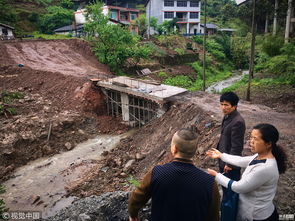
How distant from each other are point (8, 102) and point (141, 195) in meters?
18.0

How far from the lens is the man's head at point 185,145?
2492 mm

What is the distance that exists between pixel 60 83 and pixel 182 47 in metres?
21.3

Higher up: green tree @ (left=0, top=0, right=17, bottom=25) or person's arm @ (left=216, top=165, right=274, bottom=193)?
green tree @ (left=0, top=0, right=17, bottom=25)

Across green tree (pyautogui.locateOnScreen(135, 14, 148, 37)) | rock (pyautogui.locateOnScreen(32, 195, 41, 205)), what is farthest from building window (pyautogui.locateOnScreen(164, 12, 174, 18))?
rock (pyautogui.locateOnScreen(32, 195, 41, 205))

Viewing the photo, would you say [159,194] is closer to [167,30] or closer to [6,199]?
[6,199]

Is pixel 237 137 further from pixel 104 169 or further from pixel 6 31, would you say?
pixel 6 31

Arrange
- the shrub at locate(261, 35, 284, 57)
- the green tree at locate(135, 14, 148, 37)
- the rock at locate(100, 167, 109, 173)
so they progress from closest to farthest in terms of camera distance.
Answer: the rock at locate(100, 167, 109, 173), the shrub at locate(261, 35, 284, 57), the green tree at locate(135, 14, 148, 37)

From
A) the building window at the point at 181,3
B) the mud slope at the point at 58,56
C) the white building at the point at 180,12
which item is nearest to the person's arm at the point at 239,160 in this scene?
the mud slope at the point at 58,56

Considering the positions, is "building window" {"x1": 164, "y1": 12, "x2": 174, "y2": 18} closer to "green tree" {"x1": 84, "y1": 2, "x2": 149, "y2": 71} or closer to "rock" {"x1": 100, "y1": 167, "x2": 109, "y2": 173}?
"green tree" {"x1": 84, "y1": 2, "x2": 149, "y2": 71}

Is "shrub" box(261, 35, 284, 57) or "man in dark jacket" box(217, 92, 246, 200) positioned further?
"shrub" box(261, 35, 284, 57)

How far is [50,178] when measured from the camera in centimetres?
1272

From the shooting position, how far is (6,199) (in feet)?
37.0

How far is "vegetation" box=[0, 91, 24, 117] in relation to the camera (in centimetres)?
1658

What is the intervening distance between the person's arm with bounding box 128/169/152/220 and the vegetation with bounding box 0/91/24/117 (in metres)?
16.5
